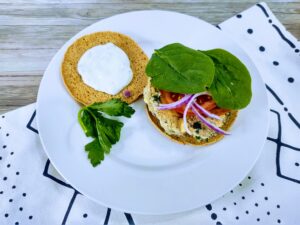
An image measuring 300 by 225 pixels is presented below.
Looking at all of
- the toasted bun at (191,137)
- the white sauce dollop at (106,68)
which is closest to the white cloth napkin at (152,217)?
the toasted bun at (191,137)

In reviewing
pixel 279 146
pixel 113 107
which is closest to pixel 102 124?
pixel 113 107

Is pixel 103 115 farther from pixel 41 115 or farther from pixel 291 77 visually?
pixel 291 77

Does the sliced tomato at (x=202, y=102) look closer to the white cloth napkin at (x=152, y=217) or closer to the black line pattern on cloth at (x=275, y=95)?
the white cloth napkin at (x=152, y=217)

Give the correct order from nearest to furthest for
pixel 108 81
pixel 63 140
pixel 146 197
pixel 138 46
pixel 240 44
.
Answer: pixel 146 197 → pixel 63 140 → pixel 108 81 → pixel 138 46 → pixel 240 44

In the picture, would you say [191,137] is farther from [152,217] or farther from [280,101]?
[280,101]

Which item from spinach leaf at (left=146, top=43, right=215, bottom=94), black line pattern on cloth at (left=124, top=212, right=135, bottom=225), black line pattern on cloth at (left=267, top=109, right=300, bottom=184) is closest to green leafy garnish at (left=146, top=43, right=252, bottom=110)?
spinach leaf at (left=146, top=43, right=215, bottom=94)

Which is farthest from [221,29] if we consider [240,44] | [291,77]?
[291,77]
